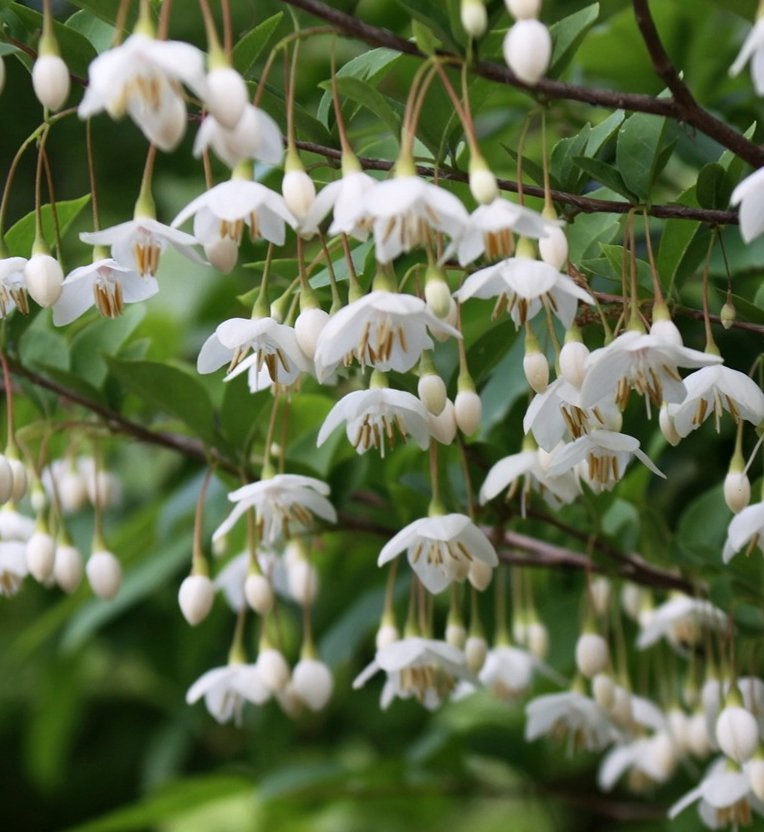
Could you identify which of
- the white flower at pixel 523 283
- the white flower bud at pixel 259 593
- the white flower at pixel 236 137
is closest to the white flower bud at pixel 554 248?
the white flower at pixel 523 283

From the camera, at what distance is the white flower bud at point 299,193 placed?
4.51ft

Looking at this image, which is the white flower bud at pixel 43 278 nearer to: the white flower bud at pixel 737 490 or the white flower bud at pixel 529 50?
the white flower bud at pixel 529 50

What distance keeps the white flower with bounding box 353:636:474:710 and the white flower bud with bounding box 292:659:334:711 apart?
0.19 meters

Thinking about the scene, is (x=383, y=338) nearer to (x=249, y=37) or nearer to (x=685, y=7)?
(x=249, y=37)

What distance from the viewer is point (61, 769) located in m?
4.02

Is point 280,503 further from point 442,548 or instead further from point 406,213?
point 406,213

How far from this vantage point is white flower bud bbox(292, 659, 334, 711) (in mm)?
2191

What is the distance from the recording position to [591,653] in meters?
2.14

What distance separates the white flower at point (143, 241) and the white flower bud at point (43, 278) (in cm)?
7

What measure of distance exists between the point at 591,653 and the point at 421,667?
32 cm

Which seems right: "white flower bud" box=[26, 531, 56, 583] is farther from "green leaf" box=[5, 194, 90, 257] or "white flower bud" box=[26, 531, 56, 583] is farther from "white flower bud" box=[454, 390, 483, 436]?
"white flower bud" box=[454, 390, 483, 436]

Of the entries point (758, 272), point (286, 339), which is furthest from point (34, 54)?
point (758, 272)

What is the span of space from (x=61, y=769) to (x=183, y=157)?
1.96 metres

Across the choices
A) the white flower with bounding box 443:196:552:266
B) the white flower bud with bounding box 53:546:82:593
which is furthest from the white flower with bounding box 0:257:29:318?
the white flower with bounding box 443:196:552:266
